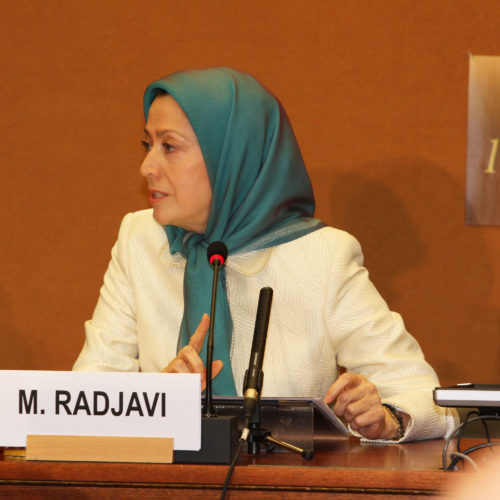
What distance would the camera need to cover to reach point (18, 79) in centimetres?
284

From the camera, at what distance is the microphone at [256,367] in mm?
1162

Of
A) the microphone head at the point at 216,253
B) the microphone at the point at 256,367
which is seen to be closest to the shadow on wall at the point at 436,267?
the microphone head at the point at 216,253

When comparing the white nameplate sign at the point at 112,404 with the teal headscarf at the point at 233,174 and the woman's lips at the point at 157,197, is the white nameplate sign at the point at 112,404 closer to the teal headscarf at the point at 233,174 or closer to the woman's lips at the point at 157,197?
the teal headscarf at the point at 233,174

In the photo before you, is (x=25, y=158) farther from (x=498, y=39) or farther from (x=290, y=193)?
(x=498, y=39)

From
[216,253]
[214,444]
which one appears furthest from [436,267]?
[214,444]

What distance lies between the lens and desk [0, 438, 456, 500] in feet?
3.50

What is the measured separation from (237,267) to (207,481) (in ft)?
3.05

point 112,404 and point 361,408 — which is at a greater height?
point 112,404

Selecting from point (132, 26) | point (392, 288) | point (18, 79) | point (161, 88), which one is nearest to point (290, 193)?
point (161, 88)

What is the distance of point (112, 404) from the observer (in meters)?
1.14

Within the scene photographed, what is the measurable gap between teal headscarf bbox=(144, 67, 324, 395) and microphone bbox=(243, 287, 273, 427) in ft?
1.85

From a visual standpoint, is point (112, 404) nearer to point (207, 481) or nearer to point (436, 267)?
point (207, 481)

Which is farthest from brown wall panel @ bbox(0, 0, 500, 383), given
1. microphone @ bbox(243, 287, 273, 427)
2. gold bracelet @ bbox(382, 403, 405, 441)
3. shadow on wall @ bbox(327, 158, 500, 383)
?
microphone @ bbox(243, 287, 273, 427)

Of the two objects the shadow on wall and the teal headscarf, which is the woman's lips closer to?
the teal headscarf
